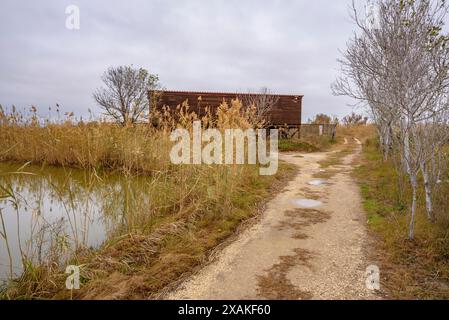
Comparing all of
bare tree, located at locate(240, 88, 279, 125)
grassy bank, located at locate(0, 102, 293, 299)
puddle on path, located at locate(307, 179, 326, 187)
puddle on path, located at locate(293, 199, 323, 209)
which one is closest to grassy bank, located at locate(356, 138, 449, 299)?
puddle on path, located at locate(293, 199, 323, 209)

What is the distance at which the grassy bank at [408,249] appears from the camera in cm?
267

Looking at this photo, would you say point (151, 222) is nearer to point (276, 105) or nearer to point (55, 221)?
point (55, 221)

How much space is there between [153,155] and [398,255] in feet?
18.3

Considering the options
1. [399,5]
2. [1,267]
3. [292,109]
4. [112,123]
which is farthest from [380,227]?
[292,109]

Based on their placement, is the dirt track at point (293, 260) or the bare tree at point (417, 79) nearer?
the dirt track at point (293, 260)

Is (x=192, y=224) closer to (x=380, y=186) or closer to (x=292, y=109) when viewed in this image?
(x=380, y=186)

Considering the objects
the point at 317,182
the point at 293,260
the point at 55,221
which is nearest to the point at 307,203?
the point at 317,182

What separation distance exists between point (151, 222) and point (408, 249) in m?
3.32

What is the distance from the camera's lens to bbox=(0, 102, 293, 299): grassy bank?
2666mm

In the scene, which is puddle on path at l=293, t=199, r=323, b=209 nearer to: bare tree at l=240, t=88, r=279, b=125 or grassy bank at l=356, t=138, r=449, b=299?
grassy bank at l=356, t=138, r=449, b=299

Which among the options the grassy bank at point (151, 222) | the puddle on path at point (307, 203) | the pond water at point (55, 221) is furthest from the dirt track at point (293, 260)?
the pond water at point (55, 221)

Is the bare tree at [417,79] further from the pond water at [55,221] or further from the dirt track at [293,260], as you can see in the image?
the pond water at [55,221]

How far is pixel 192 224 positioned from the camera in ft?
13.4

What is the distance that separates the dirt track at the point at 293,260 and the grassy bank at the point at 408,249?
0.21m
